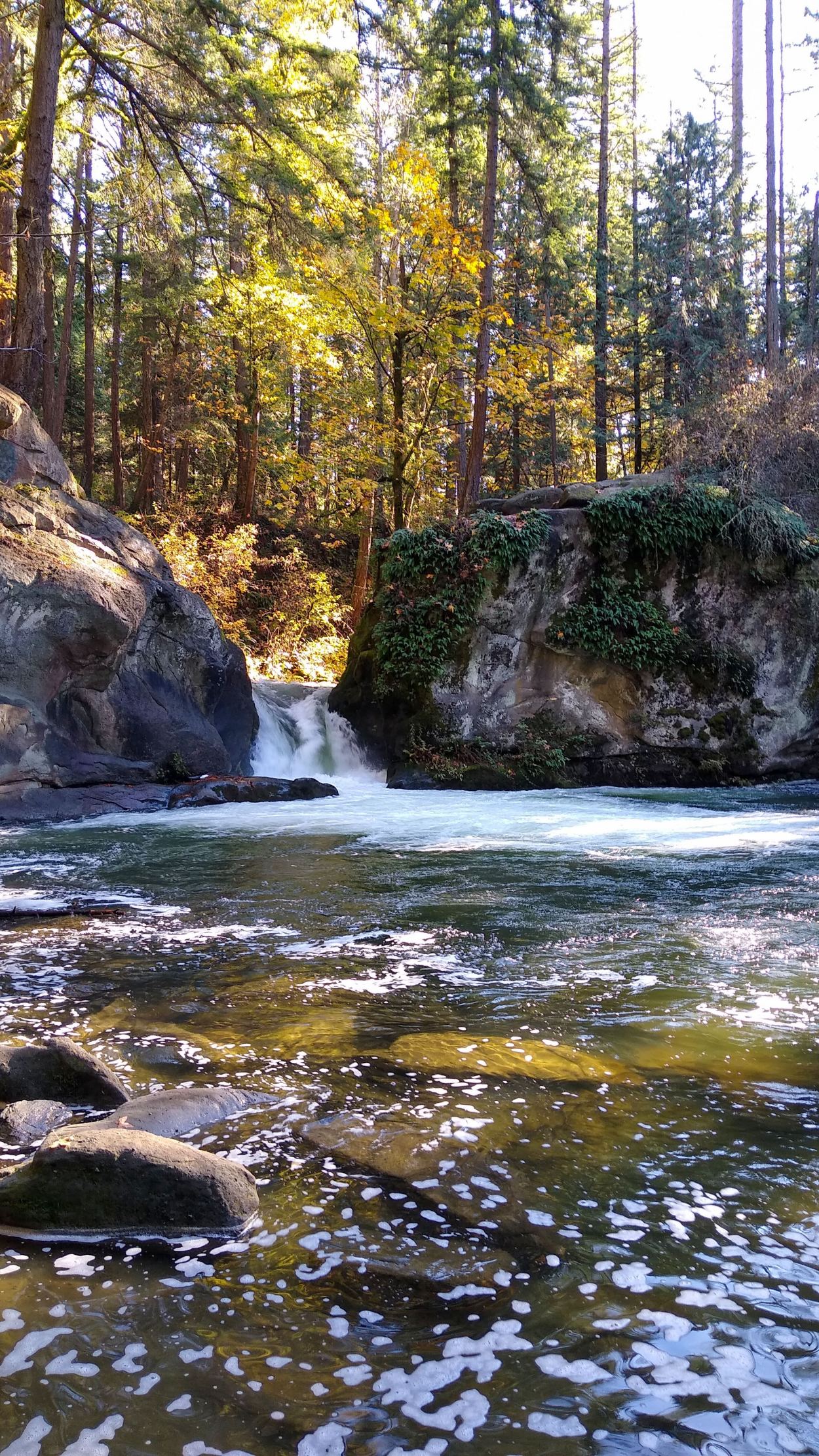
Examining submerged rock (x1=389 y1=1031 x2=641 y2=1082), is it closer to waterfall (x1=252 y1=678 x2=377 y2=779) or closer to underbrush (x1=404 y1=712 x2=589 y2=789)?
underbrush (x1=404 y1=712 x2=589 y2=789)

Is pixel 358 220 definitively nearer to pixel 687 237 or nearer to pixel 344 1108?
pixel 687 237

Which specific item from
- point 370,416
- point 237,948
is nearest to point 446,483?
point 370,416

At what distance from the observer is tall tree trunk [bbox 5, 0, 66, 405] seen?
1278cm

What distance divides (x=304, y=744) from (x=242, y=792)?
3.68 meters

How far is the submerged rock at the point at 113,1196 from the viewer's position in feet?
9.02

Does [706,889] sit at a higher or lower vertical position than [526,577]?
lower

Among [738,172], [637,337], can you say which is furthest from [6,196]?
[738,172]

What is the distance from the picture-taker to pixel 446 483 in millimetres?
27328

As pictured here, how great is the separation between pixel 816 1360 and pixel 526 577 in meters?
14.1

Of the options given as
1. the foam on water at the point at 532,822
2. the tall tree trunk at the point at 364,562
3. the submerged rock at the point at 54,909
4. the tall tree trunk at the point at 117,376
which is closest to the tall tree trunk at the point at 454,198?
the tall tree trunk at the point at 364,562

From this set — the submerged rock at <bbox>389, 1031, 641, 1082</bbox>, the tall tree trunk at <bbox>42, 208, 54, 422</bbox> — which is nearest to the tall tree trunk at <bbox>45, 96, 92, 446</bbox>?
the tall tree trunk at <bbox>42, 208, 54, 422</bbox>

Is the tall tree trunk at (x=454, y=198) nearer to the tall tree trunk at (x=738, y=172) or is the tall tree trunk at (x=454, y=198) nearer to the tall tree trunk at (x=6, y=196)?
the tall tree trunk at (x=738, y=172)

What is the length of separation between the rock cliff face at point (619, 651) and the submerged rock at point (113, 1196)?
12304 millimetres

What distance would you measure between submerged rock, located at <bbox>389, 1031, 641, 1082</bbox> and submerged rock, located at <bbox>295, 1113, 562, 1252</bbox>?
0.55 m
